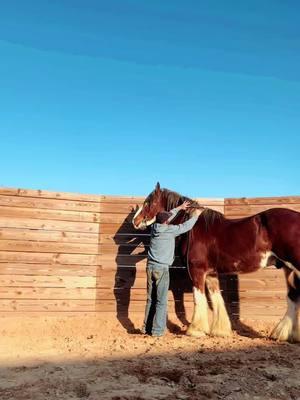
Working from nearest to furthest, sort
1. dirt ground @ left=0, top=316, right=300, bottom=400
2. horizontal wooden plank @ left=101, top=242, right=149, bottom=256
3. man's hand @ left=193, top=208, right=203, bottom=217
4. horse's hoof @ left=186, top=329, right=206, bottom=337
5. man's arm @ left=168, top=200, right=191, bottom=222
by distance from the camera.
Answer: dirt ground @ left=0, top=316, right=300, bottom=400 → horse's hoof @ left=186, top=329, right=206, bottom=337 → man's arm @ left=168, top=200, right=191, bottom=222 → man's hand @ left=193, top=208, right=203, bottom=217 → horizontal wooden plank @ left=101, top=242, right=149, bottom=256

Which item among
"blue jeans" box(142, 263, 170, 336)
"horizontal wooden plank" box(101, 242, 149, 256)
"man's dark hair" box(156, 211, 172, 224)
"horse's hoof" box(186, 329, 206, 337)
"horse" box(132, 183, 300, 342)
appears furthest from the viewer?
"horizontal wooden plank" box(101, 242, 149, 256)

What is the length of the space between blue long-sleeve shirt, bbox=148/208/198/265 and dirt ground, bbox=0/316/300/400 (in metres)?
1.27

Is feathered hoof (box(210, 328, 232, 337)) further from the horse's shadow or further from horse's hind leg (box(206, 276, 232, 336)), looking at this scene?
the horse's shadow

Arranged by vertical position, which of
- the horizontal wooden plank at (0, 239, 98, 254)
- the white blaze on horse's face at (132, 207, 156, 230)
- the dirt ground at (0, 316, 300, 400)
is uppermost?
the white blaze on horse's face at (132, 207, 156, 230)

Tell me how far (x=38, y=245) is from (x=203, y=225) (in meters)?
3.01

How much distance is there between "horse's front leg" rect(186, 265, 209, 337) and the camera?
294 inches

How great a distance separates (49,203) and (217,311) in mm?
3582

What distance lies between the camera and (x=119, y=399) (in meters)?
4.30

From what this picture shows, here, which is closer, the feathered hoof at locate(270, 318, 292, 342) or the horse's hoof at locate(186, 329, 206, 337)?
the feathered hoof at locate(270, 318, 292, 342)

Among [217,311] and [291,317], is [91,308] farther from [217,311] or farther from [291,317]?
[291,317]

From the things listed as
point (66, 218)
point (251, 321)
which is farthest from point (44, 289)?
point (251, 321)

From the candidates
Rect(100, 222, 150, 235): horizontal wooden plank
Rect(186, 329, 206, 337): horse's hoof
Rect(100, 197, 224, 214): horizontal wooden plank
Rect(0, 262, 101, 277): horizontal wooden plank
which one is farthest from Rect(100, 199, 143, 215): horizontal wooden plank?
Rect(186, 329, 206, 337): horse's hoof

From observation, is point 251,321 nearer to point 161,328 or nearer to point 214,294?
point 214,294

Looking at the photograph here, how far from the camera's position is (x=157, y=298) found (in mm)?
7652
